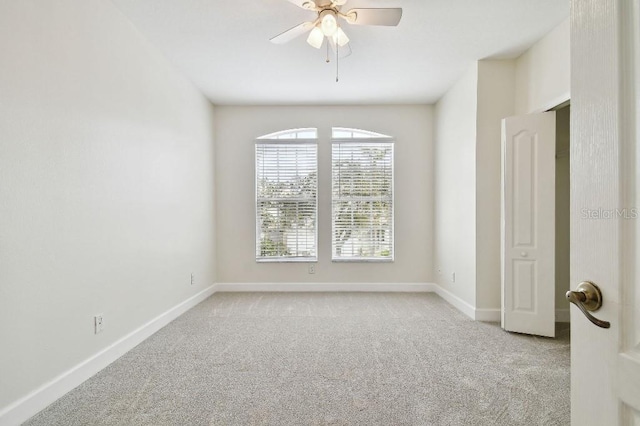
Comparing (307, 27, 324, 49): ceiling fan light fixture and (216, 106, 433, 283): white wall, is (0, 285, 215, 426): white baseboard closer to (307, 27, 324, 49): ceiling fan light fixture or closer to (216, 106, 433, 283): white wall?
(216, 106, 433, 283): white wall

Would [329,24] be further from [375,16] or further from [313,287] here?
[313,287]

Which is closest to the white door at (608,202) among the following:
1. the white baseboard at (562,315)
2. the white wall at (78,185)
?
the white wall at (78,185)

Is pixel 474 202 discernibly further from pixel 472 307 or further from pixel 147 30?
pixel 147 30

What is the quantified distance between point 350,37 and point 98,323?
10.4 feet

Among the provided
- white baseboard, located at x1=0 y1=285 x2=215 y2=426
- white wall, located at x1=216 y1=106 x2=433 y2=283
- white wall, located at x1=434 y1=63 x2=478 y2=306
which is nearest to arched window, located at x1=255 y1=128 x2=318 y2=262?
white wall, located at x1=216 y1=106 x2=433 y2=283

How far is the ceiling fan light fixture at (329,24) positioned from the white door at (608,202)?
1995 mm

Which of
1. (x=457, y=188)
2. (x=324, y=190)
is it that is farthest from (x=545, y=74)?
(x=324, y=190)

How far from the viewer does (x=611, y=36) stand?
2.59 feet

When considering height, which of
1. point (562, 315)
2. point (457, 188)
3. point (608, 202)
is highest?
point (457, 188)

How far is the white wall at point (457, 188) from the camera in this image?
160 inches

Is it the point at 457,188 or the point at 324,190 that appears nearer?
the point at 457,188

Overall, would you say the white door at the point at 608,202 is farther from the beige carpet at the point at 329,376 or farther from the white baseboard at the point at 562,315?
the white baseboard at the point at 562,315

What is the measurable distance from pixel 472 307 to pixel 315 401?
249 cm

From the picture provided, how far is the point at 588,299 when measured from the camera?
2.71 ft
